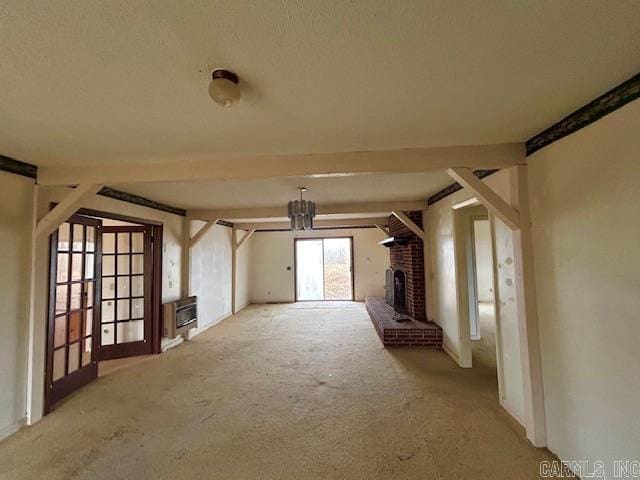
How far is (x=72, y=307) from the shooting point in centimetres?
300

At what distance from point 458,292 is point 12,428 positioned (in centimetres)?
431

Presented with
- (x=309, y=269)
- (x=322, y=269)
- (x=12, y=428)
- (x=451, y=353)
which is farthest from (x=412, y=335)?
(x=309, y=269)

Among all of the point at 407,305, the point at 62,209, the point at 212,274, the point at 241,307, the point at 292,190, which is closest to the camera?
the point at 62,209

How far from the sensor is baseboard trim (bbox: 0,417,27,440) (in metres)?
2.16

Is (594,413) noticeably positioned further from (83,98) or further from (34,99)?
(34,99)

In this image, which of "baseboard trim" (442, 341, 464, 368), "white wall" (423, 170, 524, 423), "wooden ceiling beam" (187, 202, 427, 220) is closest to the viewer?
"white wall" (423, 170, 524, 423)

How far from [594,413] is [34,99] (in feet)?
11.0

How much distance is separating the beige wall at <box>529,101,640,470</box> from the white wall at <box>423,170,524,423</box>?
363mm

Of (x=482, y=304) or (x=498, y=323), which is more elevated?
(x=498, y=323)

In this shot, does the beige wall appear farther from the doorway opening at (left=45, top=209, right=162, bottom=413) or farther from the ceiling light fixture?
the doorway opening at (left=45, top=209, right=162, bottom=413)

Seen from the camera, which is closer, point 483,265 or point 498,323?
point 498,323

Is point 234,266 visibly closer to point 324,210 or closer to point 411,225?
point 324,210

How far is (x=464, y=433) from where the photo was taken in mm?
2129

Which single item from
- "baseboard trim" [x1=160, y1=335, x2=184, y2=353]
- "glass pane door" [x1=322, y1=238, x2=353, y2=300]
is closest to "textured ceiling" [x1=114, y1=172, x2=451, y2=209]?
"baseboard trim" [x1=160, y1=335, x2=184, y2=353]
